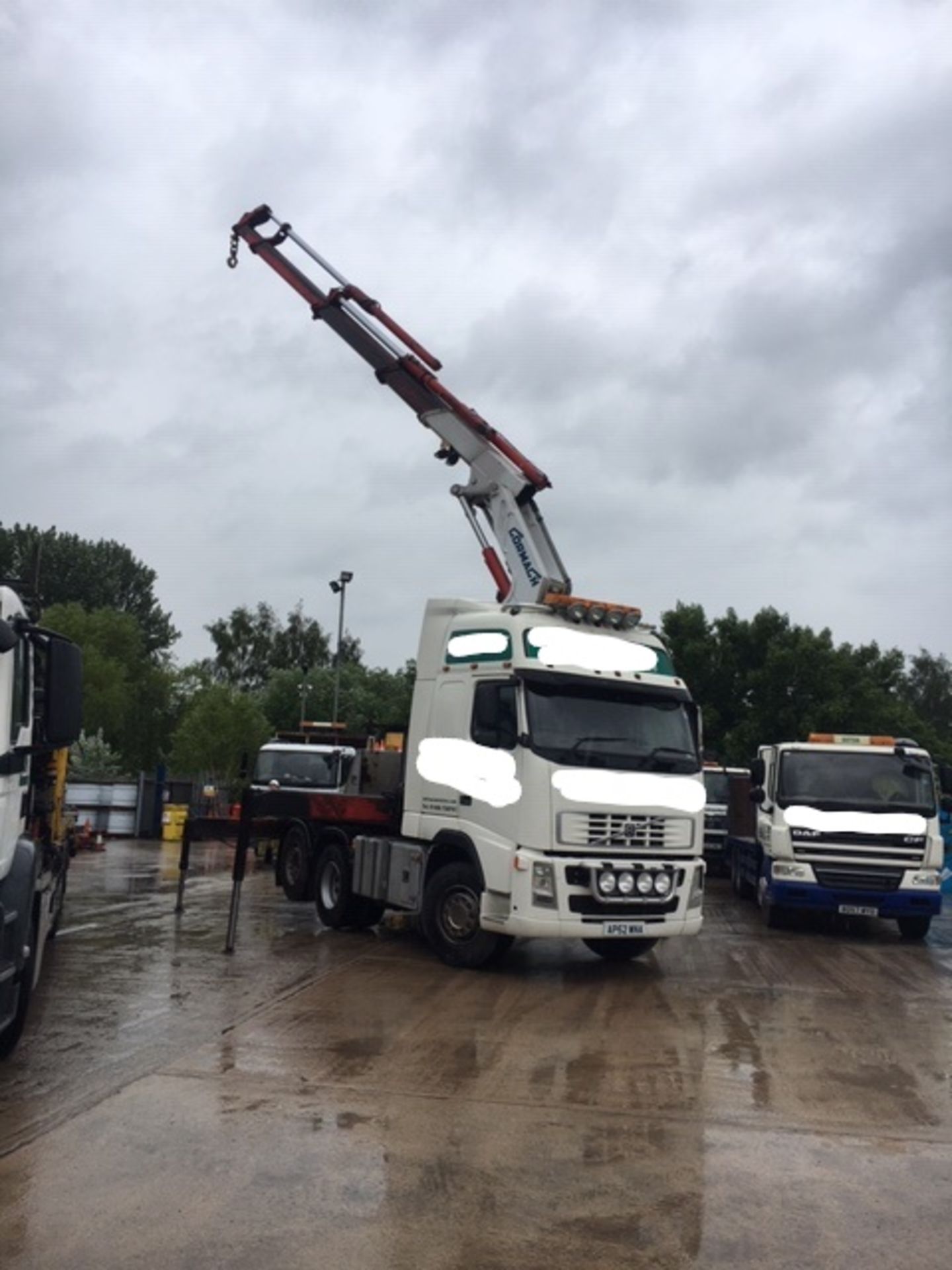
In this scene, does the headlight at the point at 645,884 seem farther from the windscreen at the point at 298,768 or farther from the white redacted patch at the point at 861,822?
the windscreen at the point at 298,768

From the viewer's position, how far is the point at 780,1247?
477cm

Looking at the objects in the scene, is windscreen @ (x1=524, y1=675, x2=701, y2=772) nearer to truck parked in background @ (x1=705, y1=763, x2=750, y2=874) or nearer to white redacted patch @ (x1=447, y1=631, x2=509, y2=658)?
white redacted patch @ (x1=447, y1=631, x2=509, y2=658)

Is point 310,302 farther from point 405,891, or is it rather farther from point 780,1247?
point 780,1247

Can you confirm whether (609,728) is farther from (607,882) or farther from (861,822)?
(861,822)

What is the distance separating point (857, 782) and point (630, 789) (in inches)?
214

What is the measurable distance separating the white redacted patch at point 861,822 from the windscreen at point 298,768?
9.25 m

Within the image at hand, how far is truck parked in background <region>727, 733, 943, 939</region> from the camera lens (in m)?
14.3

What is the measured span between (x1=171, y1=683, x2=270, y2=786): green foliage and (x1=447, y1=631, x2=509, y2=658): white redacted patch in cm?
3836

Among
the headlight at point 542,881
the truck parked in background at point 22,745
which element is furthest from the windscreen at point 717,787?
the truck parked in background at point 22,745

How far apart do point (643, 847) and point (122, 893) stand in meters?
8.96

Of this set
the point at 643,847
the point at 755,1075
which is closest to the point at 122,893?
Result: the point at 643,847

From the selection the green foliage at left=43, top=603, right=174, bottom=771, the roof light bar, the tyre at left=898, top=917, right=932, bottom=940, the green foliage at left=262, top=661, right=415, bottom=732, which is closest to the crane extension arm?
the roof light bar

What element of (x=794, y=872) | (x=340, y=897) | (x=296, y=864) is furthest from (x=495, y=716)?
(x=794, y=872)

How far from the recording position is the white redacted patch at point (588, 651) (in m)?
11.1
